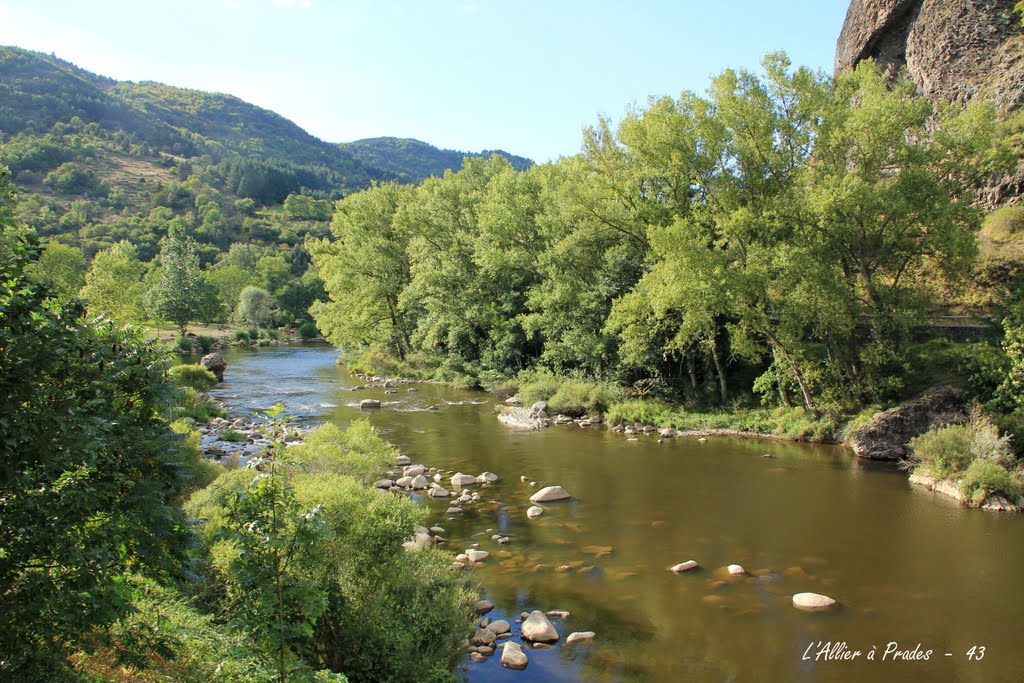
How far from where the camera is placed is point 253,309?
281ft

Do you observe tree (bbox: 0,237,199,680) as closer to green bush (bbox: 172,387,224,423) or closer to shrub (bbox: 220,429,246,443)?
shrub (bbox: 220,429,246,443)

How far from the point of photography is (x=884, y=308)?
2358 cm

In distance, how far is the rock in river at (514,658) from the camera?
9789mm

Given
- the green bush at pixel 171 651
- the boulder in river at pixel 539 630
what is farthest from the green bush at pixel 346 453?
the green bush at pixel 171 651

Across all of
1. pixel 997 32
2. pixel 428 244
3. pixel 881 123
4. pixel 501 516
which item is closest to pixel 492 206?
pixel 428 244

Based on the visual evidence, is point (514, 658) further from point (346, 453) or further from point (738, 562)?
point (346, 453)

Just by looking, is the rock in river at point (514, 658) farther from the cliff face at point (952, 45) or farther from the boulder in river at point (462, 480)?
the cliff face at point (952, 45)

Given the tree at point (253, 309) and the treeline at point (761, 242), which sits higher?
the treeline at point (761, 242)

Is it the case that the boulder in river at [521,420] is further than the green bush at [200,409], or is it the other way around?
the boulder in river at [521,420]

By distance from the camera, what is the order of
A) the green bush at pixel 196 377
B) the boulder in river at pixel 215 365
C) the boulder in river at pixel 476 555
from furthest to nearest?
the boulder in river at pixel 215 365
the green bush at pixel 196 377
the boulder in river at pixel 476 555

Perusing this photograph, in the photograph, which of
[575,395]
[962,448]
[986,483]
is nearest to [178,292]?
[575,395]

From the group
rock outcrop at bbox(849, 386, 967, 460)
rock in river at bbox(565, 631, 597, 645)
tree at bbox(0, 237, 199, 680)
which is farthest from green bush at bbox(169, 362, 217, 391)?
rock outcrop at bbox(849, 386, 967, 460)

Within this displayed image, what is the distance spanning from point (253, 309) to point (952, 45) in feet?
261

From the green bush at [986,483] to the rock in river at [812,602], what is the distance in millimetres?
7787
